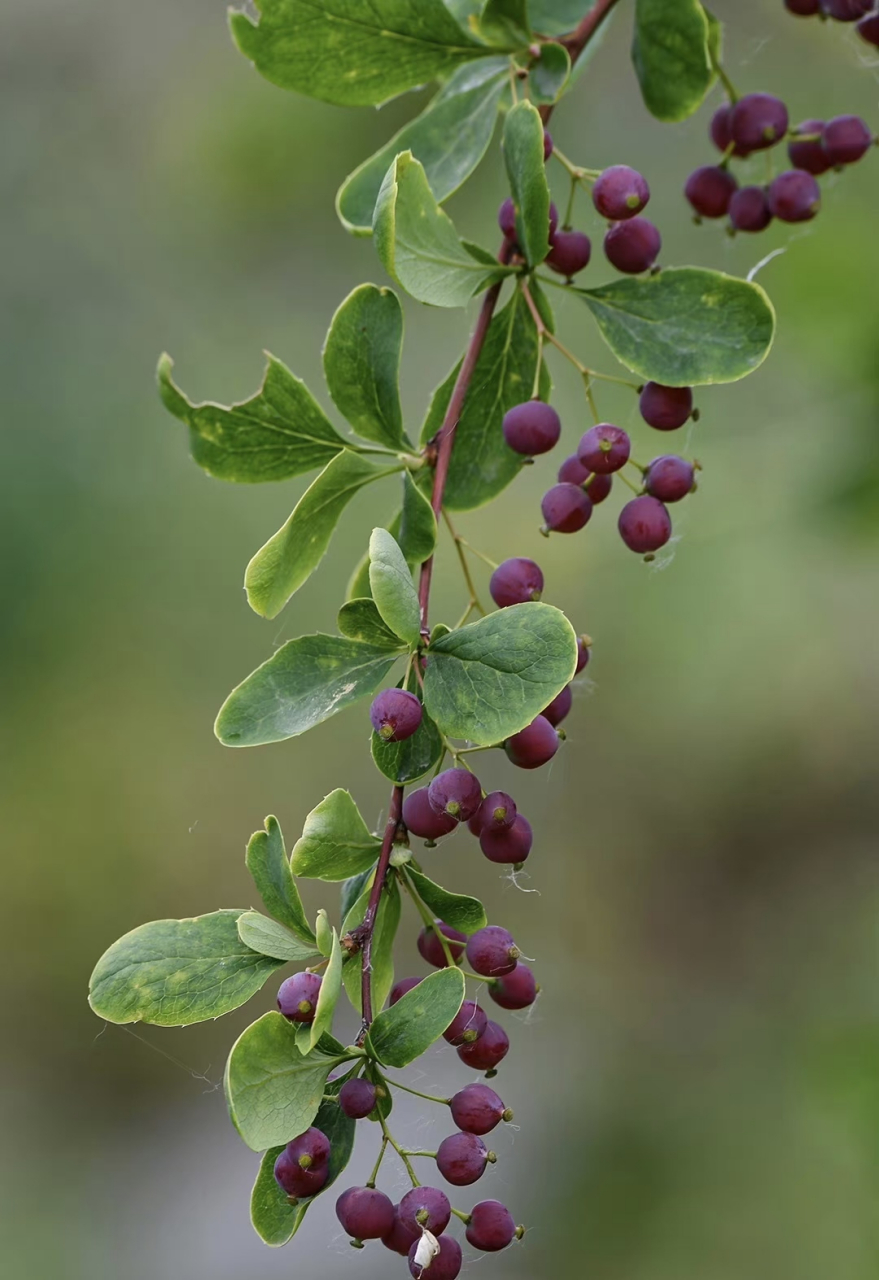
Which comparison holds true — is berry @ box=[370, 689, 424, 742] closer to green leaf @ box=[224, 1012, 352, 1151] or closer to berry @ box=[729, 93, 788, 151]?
green leaf @ box=[224, 1012, 352, 1151]

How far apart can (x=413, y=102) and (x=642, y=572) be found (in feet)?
3.04

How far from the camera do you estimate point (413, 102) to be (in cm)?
211

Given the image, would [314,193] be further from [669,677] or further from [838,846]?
[838,846]

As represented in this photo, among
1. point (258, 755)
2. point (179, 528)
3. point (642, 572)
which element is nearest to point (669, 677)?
point (642, 572)

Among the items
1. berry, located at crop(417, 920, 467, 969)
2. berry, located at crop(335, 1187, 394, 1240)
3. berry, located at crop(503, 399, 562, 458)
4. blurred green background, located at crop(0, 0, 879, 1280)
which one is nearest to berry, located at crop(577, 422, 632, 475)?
berry, located at crop(503, 399, 562, 458)

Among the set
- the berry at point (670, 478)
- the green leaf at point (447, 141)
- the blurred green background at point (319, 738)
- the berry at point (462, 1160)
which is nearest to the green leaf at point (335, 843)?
the berry at point (462, 1160)

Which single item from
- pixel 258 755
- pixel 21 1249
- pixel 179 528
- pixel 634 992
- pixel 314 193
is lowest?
pixel 634 992

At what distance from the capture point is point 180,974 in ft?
1.54

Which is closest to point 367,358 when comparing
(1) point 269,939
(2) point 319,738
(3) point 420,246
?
(3) point 420,246

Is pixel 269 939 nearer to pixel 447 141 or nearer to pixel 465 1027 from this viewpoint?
pixel 465 1027

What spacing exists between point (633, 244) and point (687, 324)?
2.2 inches

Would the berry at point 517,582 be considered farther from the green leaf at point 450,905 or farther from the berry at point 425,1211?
the berry at point 425,1211

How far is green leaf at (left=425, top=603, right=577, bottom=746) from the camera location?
1.43 feet

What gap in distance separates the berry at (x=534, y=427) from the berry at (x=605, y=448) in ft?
0.05
